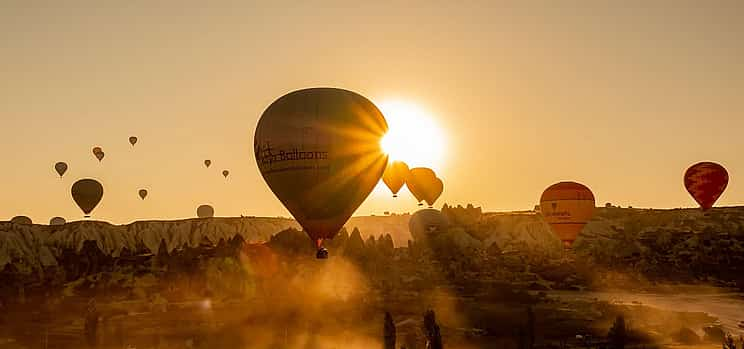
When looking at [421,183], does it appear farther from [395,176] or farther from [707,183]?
[707,183]

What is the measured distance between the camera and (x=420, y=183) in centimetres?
12975

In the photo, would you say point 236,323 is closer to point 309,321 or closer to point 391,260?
point 309,321

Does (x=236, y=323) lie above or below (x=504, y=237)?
below

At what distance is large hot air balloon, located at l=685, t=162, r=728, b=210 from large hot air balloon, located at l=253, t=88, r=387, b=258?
63.0 meters

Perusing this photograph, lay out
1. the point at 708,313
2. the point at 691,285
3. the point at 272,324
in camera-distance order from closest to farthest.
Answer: the point at 272,324 → the point at 708,313 → the point at 691,285

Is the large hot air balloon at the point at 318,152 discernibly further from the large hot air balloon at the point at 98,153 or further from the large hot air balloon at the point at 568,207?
the large hot air balloon at the point at 98,153

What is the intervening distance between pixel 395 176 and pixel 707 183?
45.6 metres

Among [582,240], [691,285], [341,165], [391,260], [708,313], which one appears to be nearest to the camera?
[341,165]

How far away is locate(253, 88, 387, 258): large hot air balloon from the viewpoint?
152 ft

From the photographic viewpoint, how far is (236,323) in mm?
66562

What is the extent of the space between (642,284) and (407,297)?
3543 cm

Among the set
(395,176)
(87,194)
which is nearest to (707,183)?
(395,176)

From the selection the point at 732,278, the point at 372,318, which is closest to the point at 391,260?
the point at 732,278

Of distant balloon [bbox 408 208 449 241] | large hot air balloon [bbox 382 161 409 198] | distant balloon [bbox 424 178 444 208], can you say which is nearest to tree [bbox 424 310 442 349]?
large hot air balloon [bbox 382 161 409 198]
